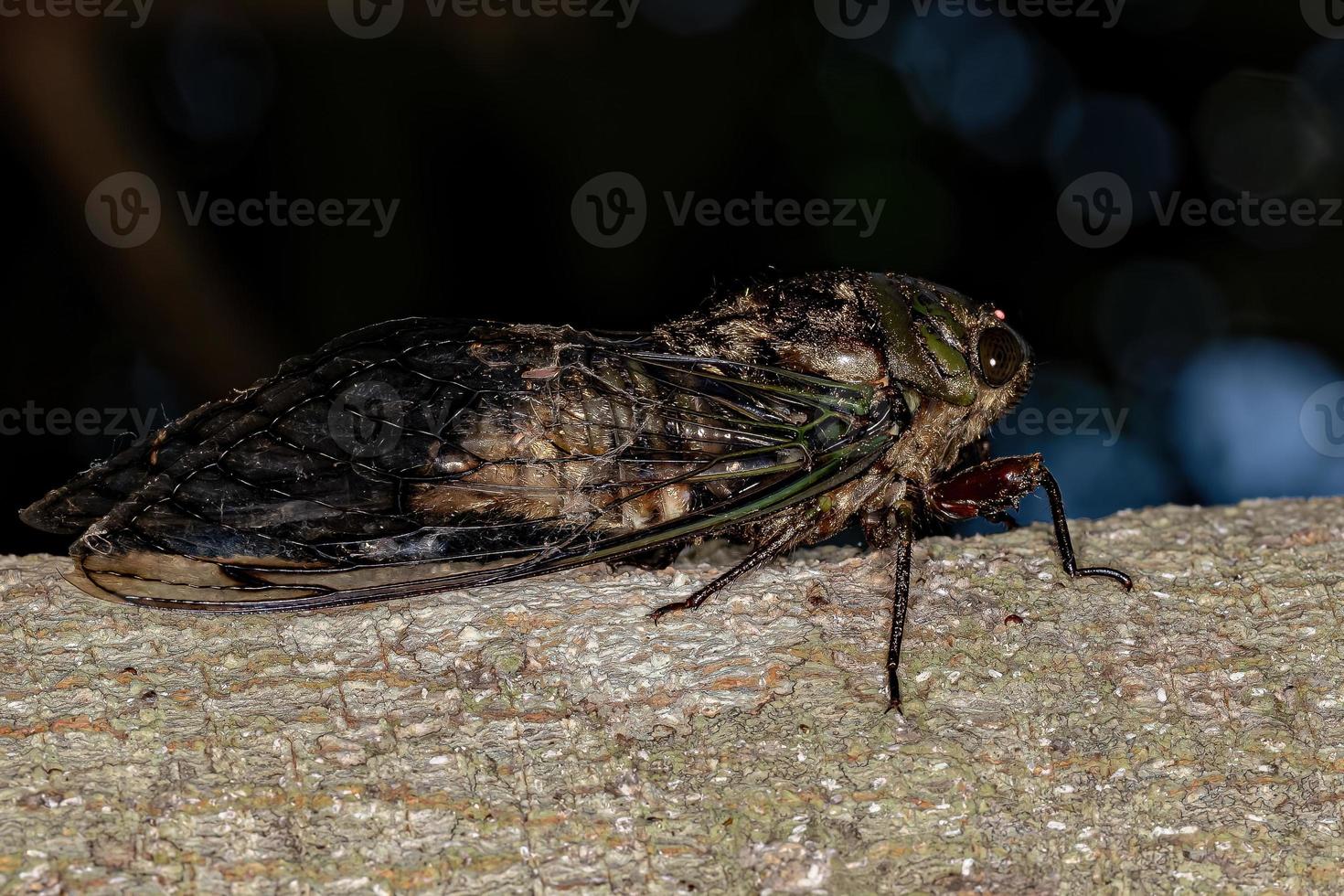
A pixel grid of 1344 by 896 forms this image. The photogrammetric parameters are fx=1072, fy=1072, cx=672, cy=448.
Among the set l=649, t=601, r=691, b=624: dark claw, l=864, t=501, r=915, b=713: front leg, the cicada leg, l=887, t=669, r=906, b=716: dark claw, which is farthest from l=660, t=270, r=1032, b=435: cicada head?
l=887, t=669, r=906, b=716: dark claw

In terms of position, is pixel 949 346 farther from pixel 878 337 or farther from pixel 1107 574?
pixel 1107 574

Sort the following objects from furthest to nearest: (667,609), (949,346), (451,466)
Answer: (949,346)
(451,466)
(667,609)

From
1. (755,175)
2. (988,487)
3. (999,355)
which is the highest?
(755,175)

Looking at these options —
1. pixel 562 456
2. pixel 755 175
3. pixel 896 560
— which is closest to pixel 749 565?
pixel 896 560

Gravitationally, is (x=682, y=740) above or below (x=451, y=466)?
below

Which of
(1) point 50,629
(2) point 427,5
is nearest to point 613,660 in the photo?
(1) point 50,629

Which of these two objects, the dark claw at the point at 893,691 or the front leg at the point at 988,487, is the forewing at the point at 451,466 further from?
the dark claw at the point at 893,691
